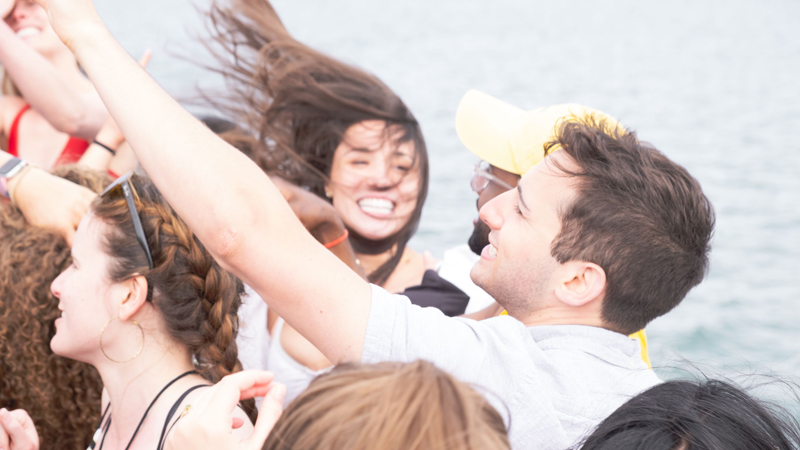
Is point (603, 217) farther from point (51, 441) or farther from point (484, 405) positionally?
point (51, 441)

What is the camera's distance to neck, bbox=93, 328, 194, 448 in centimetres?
169

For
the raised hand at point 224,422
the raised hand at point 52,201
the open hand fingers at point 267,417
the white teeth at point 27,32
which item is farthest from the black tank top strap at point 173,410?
the white teeth at point 27,32

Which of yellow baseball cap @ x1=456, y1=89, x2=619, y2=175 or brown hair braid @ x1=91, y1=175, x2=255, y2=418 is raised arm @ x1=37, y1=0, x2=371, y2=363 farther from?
yellow baseball cap @ x1=456, y1=89, x2=619, y2=175

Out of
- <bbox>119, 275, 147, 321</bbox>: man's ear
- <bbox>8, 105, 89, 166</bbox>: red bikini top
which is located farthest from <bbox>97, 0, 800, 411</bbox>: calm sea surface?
<bbox>119, 275, 147, 321</bbox>: man's ear

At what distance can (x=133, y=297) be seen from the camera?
→ 1.71m

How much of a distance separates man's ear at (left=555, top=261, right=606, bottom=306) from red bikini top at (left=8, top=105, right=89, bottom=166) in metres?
2.38

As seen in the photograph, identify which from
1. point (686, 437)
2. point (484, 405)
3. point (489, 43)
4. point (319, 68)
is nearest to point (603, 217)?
point (686, 437)

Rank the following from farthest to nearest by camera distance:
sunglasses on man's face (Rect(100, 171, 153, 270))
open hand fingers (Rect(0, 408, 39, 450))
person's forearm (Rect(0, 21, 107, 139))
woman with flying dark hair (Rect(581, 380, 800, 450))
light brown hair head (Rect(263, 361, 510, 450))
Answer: person's forearm (Rect(0, 21, 107, 139)), sunglasses on man's face (Rect(100, 171, 153, 270)), open hand fingers (Rect(0, 408, 39, 450)), woman with flying dark hair (Rect(581, 380, 800, 450)), light brown hair head (Rect(263, 361, 510, 450))

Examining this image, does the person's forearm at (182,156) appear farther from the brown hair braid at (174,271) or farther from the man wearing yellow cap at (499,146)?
the man wearing yellow cap at (499,146)

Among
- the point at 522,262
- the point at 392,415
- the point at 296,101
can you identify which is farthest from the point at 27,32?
the point at 392,415

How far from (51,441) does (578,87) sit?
1716 centimetres

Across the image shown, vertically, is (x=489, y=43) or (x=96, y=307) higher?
(x=96, y=307)

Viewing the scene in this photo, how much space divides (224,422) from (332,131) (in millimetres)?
2314

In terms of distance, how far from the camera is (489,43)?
25.6 m
